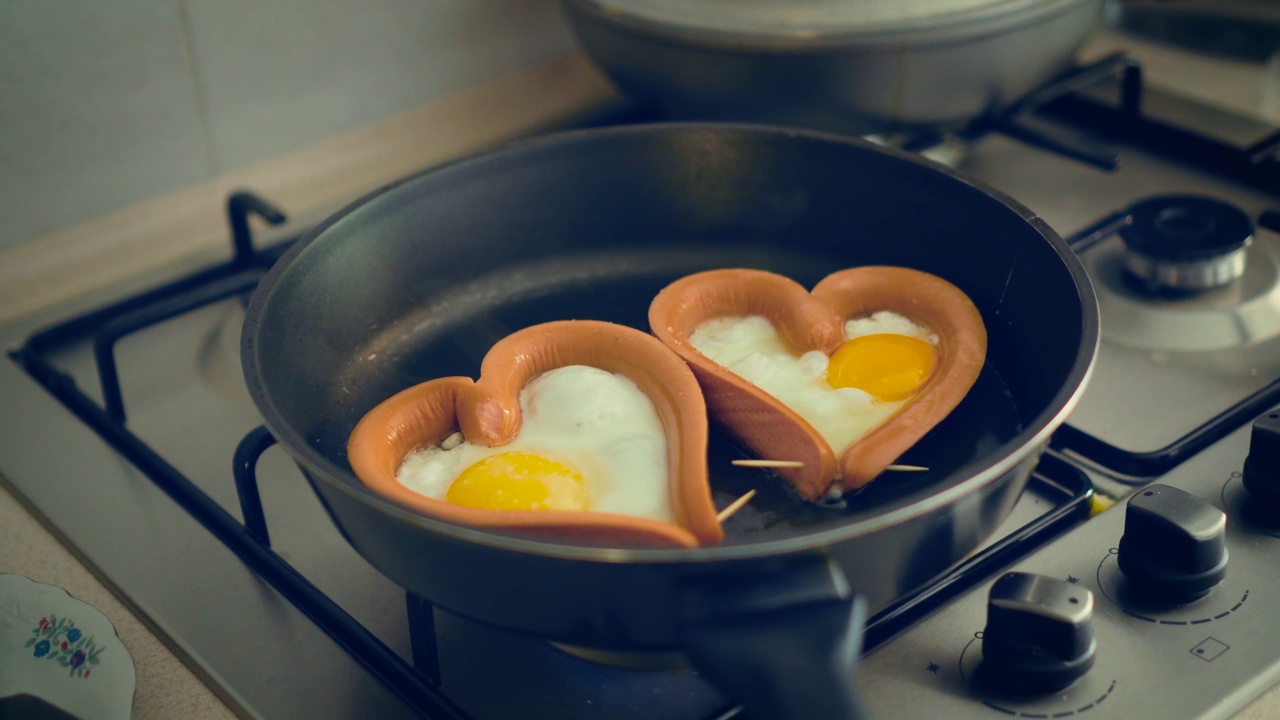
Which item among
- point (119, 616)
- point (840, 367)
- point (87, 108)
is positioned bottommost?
point (119, 616)

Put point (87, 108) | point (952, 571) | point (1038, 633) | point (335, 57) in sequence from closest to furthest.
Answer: point (1038, 633) < point (952, 571) < point (87, 108) < point (335, 57)

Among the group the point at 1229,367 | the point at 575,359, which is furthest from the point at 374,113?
the point at 1229,367

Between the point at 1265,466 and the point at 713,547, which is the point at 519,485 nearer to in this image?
the point at 713,547

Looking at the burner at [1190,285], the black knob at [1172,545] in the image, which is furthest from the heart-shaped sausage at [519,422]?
the burner at [1190,285]

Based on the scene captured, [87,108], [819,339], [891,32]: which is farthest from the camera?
[87,108]

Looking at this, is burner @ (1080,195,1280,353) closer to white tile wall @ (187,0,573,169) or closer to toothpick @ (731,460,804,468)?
toothpick @ (731,460,804,468)

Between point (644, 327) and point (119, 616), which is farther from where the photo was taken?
point (644, 327)

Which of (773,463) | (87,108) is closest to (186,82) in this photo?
(87,108)
